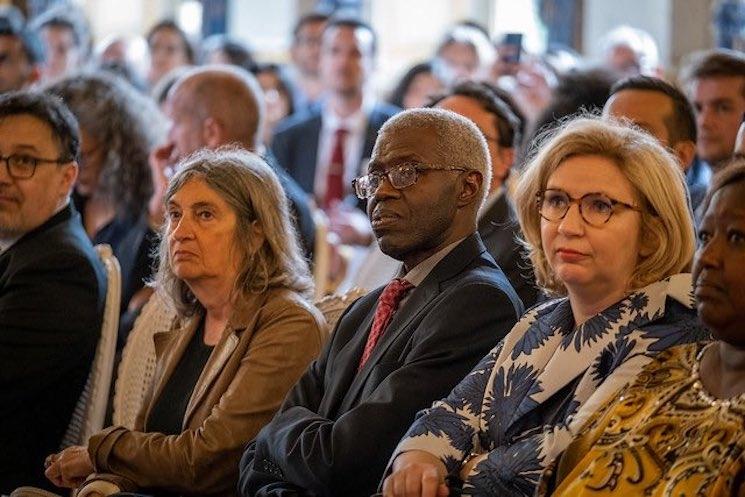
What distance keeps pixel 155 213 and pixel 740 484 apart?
3.67 metres

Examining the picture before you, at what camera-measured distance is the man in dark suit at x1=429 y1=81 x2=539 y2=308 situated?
15.1 feet

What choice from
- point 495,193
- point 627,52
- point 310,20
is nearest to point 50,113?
point 495,193

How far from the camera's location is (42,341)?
15.4ft

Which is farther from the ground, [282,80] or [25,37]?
[25,37]

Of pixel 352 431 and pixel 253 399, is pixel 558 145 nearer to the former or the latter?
pixel 352 431

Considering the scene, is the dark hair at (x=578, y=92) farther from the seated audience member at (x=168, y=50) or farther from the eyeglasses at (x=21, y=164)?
the seated audience member at (x=168, y=50)

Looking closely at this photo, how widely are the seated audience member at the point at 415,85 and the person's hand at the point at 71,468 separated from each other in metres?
5.00

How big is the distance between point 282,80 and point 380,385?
6601 millimetres

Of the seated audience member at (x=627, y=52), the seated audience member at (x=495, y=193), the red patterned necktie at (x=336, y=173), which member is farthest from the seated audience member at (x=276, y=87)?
the seated audience member at (x=495, y=193)

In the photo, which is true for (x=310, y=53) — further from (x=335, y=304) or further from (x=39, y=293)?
(x=335, y=304)

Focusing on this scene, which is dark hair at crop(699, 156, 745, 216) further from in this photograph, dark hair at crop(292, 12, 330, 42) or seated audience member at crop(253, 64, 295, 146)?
dark hair at crop(292, 12, 330, 42)

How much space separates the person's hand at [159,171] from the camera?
19.6ft

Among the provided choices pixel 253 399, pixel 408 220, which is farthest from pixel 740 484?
pixel 253 399

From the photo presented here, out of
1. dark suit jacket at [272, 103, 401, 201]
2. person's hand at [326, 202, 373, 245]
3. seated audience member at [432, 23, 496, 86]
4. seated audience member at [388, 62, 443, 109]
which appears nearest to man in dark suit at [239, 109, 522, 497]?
person's hand at [326, 202, 373, 245]
